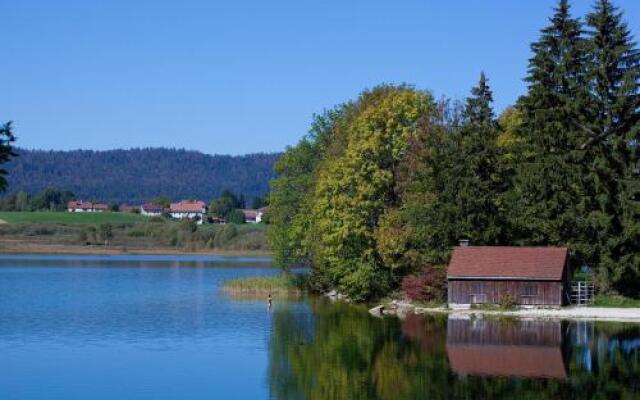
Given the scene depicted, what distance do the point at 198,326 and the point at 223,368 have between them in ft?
50.5

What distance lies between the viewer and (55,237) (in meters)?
174

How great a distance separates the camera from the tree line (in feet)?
210

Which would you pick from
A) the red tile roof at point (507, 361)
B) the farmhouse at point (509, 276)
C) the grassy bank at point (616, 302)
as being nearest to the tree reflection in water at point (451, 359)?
the red tile roof at point (507, 361)

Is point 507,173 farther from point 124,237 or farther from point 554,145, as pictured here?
point 124,237

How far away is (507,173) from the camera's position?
222 ft

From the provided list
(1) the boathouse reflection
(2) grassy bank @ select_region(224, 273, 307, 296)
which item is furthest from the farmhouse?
(2) grassy bank @ select_region(224, 273, 307, 296)

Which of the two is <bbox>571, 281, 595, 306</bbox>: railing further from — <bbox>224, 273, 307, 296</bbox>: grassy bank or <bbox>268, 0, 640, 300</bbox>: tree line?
<bbox>224, 273, 307, 296</bbox>: grassy bank

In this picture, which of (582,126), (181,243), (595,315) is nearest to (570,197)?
(582,126)

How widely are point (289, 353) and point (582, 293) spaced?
25154mm

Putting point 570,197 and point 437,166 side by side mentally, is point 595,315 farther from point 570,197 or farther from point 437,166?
point 437,166

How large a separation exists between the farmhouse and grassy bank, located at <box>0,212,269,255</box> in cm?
10105

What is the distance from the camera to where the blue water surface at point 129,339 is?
126 ft

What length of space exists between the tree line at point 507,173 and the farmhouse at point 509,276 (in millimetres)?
2317

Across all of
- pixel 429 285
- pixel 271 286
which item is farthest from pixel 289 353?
pixel 271 286
